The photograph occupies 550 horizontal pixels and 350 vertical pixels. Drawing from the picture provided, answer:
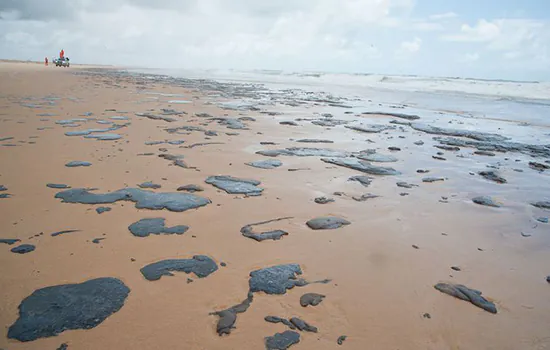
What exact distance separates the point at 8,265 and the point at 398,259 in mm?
2765

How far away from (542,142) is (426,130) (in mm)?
2550

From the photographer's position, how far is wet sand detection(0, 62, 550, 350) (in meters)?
1.97

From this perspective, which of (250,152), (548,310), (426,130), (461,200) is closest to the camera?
(548,310)

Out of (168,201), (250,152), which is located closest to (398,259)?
A: (168,201)

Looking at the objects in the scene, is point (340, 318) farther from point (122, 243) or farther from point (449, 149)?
point (449, 149)

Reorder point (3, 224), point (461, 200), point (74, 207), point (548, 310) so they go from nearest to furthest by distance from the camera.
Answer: point (548, 310)
point (3, 224)
point (74, 207)
point (461, 200)

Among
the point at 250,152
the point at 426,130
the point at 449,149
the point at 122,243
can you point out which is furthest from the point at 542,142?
the point at 122,243

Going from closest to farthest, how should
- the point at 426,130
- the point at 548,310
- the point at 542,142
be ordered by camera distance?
1. the point at 548,310
2. the point at 542,142
3. the point at 426,130

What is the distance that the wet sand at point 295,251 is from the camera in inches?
77.6

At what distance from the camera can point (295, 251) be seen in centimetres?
281

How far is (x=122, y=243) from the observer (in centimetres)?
276

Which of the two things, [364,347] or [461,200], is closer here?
[364,347]

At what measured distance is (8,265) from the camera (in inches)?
93.0

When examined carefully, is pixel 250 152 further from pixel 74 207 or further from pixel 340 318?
pixel 340 318
